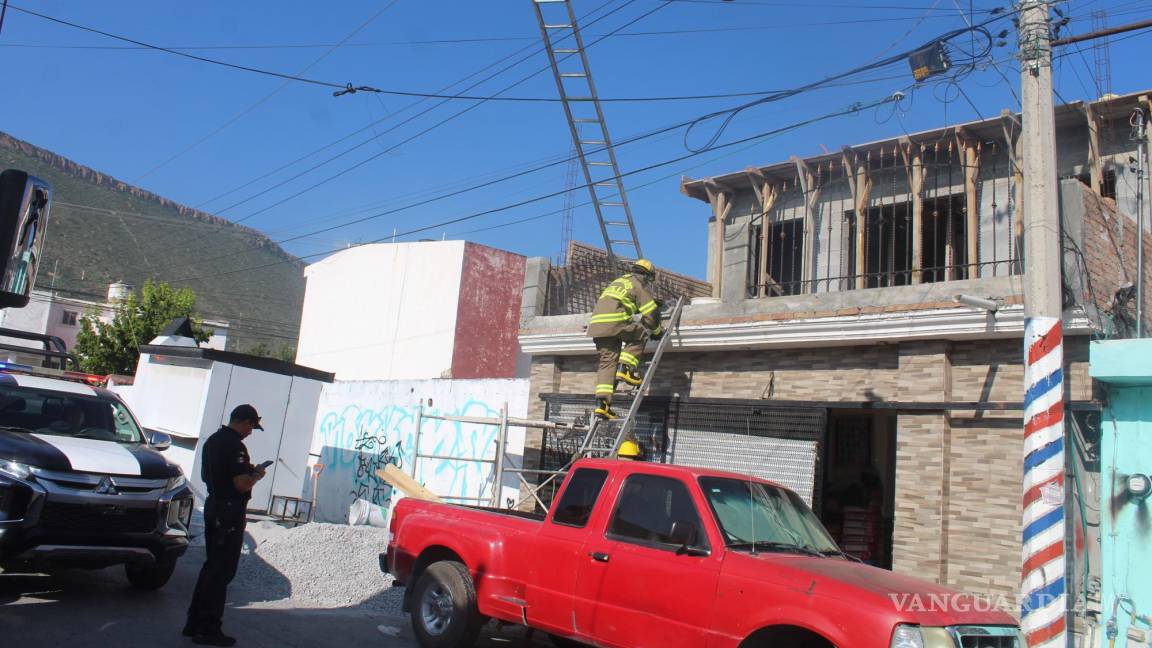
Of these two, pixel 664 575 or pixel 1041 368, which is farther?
pixel 1041 368

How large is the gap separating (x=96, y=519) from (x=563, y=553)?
403 cm

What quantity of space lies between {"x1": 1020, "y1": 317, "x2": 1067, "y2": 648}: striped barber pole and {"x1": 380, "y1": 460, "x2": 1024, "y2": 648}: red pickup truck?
190 cm

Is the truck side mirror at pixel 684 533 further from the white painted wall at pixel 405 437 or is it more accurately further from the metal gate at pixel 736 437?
the white painted wall at pixel 405 437

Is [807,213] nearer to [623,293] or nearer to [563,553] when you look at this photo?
Answer: [623,293]

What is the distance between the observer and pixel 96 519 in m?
7.29

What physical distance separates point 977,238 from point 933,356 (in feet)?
15.5

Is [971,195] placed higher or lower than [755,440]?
higher

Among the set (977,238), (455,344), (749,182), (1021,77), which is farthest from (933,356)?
(455,344)

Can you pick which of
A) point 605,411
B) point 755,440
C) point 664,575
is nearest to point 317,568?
point 605,411

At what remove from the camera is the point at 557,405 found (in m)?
13.7

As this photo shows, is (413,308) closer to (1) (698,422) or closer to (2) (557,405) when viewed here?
(2) (557,405)

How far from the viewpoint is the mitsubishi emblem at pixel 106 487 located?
735 centimetres

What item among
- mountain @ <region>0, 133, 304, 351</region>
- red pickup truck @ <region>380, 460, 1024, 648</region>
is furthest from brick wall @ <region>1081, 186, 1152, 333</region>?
mountain @ <region>0, 133, 304, 351</region>

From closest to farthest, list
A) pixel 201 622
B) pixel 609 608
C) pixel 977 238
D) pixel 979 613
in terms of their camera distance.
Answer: pixel 979 613, pixel 609 608, pixel 201 622, pixel 977 238
